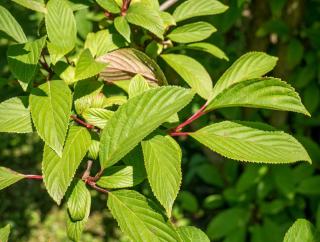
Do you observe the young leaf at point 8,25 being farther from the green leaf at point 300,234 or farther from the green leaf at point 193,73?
the green leaf at point 300,234

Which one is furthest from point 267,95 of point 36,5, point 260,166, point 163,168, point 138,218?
point 260,166

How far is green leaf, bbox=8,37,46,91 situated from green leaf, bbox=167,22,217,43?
429 millimetres

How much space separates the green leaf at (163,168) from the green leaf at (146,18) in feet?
0.96

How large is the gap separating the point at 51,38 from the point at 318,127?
8.10ft

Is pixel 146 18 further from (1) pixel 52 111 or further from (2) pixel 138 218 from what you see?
(2) pixel 138 218

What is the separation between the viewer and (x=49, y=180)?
94 centimetres

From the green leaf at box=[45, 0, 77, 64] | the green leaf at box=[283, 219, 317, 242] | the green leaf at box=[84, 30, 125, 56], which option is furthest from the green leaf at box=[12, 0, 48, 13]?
the green leaf at box=[283, 219, 317, 242]

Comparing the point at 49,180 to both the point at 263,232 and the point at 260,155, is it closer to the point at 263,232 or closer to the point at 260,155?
the point at 260,155

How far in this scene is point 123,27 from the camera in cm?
119

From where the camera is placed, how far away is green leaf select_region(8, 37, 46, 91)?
0.99 meters

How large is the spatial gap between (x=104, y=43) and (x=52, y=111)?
1.05 feet

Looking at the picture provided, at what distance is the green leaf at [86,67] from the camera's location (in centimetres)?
107

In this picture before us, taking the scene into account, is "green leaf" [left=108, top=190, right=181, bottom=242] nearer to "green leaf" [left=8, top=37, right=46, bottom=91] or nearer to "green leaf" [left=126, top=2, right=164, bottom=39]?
"green leaf" [left=8, top=37, right=46, bottom=91]

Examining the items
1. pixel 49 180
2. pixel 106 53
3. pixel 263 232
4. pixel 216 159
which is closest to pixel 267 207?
pixel 263 232
